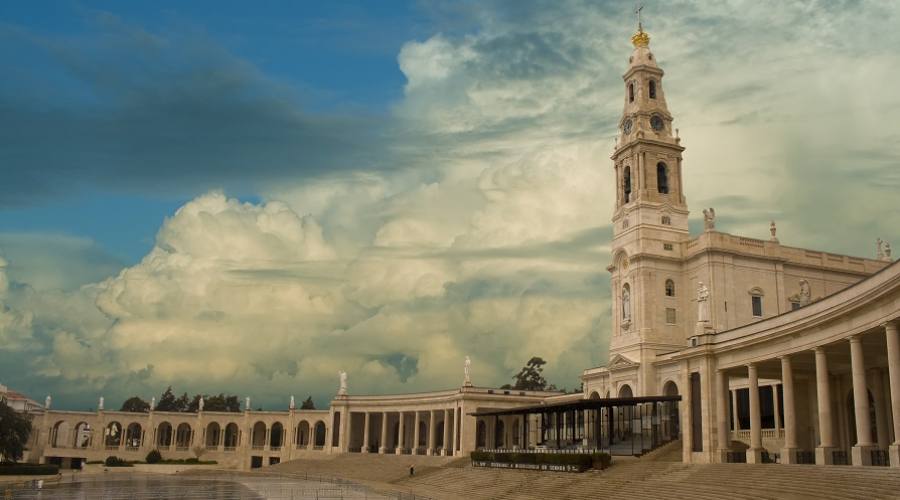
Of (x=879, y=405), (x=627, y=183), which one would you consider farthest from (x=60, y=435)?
(x=879, y=405)

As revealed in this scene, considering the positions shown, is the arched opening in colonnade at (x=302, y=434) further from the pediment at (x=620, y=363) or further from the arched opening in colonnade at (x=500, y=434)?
the pediment at (x=620, y=363)

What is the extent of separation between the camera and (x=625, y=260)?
77.4 m

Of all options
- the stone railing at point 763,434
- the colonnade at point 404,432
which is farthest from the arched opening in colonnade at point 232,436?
the stone railing at point 763,434

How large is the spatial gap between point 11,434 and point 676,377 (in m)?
72.6

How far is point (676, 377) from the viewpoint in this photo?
6756 centimetres

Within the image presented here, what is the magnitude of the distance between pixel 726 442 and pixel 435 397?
5224 centimetres

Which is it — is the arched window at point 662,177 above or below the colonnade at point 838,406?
above

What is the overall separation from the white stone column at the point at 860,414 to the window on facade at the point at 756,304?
37249 millimetres

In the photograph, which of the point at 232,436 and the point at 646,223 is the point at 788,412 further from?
the point at 232,436

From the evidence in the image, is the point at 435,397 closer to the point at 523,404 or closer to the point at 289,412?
the point at 523,404

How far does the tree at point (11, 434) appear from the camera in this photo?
3529 inches

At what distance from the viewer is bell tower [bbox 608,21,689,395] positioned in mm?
73500

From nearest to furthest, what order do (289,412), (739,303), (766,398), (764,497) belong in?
(764,497), (766,398), (739,303), (289,412)

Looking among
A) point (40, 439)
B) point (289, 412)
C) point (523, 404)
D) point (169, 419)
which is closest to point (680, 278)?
point (523, 404)
